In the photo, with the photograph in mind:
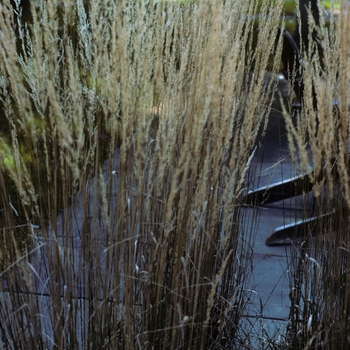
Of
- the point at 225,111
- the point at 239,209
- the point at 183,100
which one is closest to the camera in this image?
the point at 225,111

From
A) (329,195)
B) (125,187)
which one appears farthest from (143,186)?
(329,195)

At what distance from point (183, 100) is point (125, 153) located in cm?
45

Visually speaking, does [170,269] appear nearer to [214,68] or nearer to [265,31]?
[214,68]

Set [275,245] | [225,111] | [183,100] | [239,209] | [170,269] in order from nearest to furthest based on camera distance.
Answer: [225,111] → [170,269] → [183,100] → [239,209] → [275,245]

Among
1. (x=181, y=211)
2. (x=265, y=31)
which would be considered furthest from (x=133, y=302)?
(x=265, y=31)

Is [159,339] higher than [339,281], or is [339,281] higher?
[339,281]

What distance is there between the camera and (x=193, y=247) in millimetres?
1568

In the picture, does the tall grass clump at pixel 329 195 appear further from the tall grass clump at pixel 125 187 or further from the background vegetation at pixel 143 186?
the tall grass clump at pixel 125 187

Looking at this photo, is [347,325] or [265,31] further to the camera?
[265,31]

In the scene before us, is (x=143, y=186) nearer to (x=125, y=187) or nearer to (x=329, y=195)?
(x=125, y=187)

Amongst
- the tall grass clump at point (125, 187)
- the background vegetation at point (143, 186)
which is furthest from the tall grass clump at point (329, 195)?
the tall grass clump at point (125, 187)

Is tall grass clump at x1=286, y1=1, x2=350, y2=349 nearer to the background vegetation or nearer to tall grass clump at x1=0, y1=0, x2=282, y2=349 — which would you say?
the background vegetation

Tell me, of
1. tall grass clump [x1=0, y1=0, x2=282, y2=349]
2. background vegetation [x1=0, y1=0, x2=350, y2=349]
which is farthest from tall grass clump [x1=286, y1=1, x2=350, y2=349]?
tall grass clump [x1=0, y1=0, x2=282, y2=349]

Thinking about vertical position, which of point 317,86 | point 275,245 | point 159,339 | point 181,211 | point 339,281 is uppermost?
point 317,86
